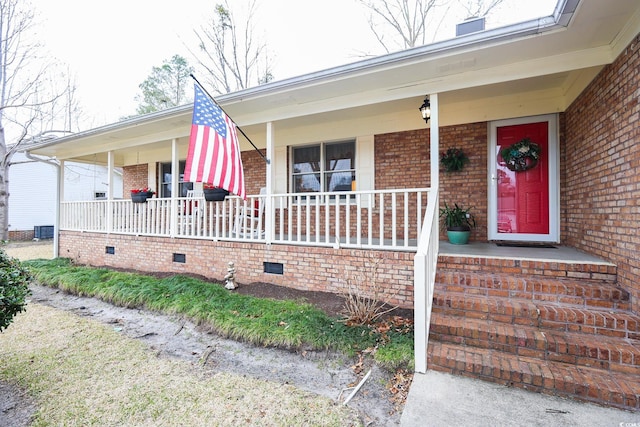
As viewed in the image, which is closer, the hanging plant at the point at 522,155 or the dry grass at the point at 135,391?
the dry grass at the point at 135,391

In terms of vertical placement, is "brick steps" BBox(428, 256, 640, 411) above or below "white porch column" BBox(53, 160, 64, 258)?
below

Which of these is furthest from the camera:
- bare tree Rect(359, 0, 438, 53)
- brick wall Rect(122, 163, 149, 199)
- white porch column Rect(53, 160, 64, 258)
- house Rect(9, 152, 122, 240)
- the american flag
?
house Rect(9, 152, 122, 240)

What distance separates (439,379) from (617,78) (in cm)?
358

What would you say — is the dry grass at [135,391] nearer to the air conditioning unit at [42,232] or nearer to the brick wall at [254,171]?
the brick wall at [254,171]

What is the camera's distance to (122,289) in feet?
16.5

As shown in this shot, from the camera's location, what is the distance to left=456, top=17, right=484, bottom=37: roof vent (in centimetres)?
443

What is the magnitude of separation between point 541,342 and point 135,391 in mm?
3577

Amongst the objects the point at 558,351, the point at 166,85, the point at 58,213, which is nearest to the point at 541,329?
the point at 558,351

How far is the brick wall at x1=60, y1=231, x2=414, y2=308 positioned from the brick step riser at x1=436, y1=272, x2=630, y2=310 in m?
0.69

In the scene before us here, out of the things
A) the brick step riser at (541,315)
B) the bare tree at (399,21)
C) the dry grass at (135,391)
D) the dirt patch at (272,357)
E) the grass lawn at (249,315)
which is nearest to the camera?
the dry grass at (135,391)

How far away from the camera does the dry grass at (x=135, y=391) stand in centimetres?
215

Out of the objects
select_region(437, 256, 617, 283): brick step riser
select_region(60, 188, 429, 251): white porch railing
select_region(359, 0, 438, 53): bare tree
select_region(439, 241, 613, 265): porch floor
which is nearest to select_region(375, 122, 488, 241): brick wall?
select_region(60, 188, 429, 251): white porch railing

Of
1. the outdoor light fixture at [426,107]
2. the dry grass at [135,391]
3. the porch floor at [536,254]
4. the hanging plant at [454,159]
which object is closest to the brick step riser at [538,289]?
the porch floor at [536,254]

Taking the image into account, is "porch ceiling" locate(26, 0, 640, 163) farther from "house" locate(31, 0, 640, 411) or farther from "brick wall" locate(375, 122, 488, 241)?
"brick wall" locate(375, 122, 488, 241)
